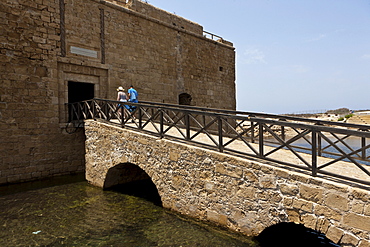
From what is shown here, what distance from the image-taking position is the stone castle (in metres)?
7.56

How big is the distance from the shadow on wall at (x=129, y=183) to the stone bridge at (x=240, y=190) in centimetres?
44

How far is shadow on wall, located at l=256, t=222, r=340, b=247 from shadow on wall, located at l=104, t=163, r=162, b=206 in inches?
113

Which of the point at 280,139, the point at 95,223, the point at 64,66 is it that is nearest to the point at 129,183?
the point at 95,223

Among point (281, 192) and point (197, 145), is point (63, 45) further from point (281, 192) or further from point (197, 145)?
point (281, 192)

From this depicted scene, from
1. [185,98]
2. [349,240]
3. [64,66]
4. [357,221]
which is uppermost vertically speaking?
[64,66]

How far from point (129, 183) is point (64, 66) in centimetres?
469

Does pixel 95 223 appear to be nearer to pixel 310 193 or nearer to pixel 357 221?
pixel 310 193

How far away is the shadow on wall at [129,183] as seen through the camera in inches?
264

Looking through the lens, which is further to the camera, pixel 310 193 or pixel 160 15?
pixel 160 15

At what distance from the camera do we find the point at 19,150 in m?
7.70

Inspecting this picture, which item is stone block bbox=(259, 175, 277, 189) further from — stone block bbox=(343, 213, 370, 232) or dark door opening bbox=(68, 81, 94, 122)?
dark door opening bbox=(68, 81, 94, 122)

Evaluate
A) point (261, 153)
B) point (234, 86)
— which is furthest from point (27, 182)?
point (234, 86)

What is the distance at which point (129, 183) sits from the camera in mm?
7559

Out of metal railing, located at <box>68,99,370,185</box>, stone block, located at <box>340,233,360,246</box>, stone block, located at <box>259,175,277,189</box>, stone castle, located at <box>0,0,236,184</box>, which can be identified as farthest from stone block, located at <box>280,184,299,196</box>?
stone castle, located at <box>0,0,236,184</box>
